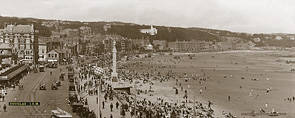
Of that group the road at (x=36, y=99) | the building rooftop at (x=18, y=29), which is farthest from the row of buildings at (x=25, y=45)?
the road at (x=36, y=99)

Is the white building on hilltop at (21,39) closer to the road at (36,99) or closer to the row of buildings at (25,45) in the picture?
the row of buildings at (25,45)

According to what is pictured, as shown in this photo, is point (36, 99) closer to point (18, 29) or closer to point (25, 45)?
point (25, 45)

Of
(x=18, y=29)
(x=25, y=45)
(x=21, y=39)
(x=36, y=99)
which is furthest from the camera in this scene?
(x=18, y=29)

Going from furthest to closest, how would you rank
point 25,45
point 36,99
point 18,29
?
point 18,29 → point 25,45 → point 36,99

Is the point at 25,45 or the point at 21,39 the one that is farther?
the point at 21,39

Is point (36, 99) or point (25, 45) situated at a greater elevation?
point (25, 45)

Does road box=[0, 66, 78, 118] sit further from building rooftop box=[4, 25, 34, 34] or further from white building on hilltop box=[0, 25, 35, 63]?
building rooftop box=[4, 25, 34, 34]

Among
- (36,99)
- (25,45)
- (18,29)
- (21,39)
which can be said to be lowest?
(36,99)

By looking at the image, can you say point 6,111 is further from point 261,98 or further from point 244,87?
point 244,87

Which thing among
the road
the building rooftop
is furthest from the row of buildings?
the road

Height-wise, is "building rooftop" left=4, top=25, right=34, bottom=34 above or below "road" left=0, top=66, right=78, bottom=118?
above

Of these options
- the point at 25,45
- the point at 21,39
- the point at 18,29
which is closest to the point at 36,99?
the point at 25,45
